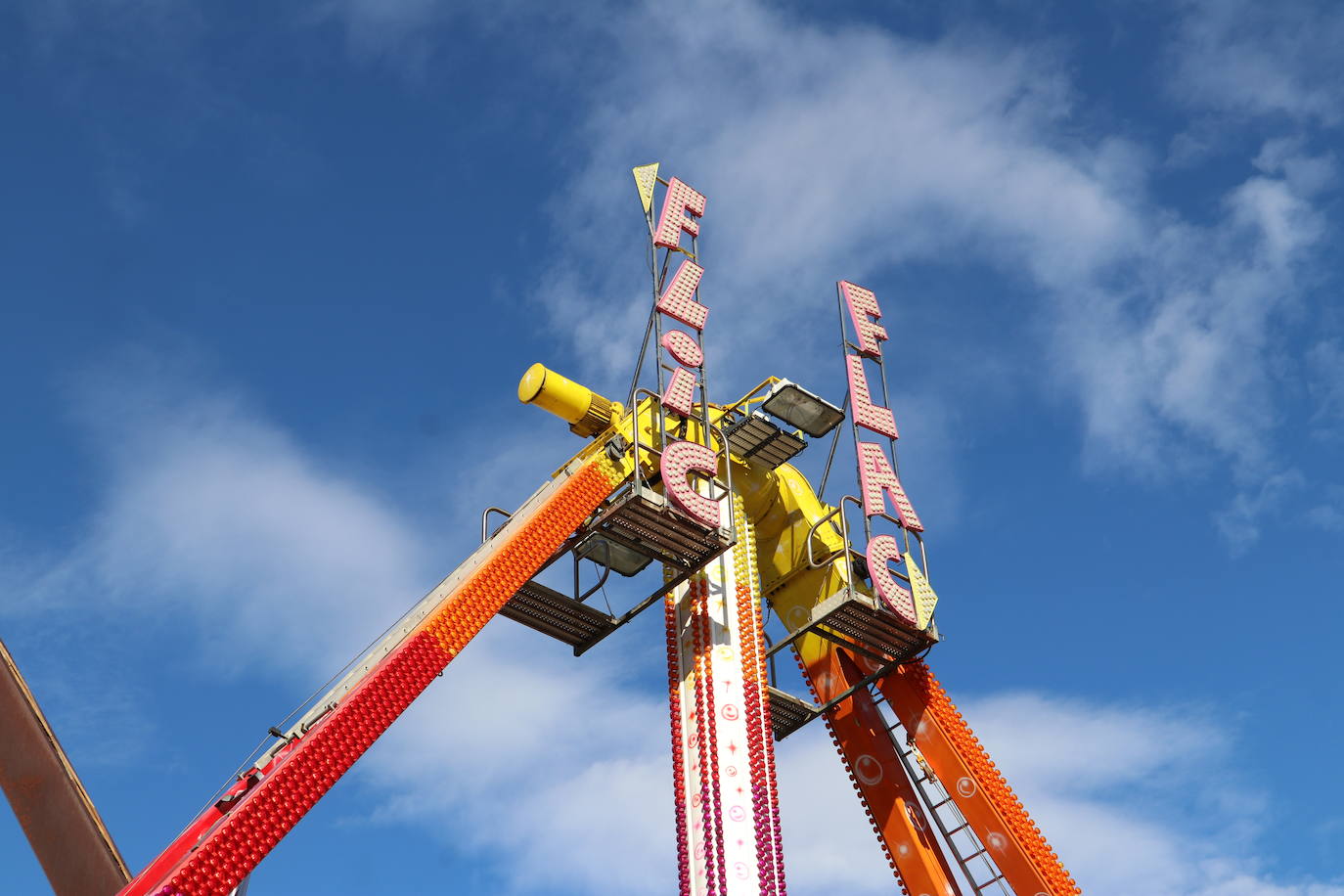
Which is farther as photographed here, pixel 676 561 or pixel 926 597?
pixel 926 597

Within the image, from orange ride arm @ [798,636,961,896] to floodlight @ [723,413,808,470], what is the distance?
3827 mm

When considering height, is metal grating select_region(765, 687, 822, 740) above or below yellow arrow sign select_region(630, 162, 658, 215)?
below

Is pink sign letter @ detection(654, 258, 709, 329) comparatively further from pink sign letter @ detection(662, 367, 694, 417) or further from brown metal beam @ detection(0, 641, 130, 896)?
brown metal beam @ detection(0, 641, 130, 896)

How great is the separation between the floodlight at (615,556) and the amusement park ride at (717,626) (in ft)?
0.17

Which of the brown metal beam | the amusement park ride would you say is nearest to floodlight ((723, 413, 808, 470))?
the amusement park ride

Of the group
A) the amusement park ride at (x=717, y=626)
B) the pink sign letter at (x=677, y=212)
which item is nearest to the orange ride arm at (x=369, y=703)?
the amusement park ride at (x=717, y=626)

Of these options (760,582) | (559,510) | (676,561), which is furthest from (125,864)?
(760,582)

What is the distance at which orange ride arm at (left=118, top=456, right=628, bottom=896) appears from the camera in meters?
19.4

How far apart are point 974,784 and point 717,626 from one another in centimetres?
597

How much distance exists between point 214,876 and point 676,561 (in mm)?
10967

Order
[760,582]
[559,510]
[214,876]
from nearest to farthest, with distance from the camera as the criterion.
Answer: [214,876] → [559,510] → [760,582]

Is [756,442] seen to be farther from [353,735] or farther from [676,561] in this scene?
[353,735]

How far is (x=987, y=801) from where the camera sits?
29219mm

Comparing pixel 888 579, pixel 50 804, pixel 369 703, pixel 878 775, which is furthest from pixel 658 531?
pixel 50 804
